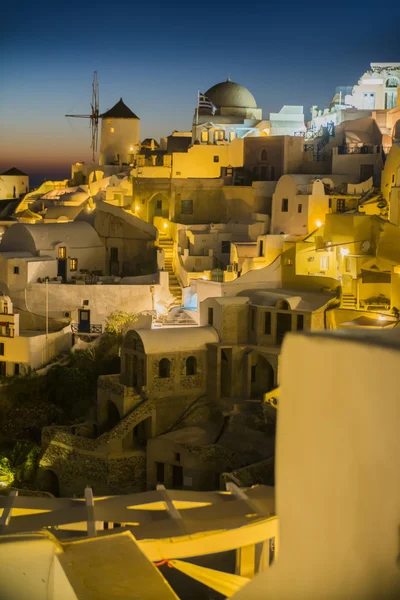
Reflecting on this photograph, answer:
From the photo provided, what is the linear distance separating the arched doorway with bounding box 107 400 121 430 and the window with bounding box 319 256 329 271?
20.1 ft

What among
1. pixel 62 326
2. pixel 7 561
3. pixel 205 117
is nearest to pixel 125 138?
pixel 205 117

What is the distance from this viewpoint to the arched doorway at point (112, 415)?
63.5 feet

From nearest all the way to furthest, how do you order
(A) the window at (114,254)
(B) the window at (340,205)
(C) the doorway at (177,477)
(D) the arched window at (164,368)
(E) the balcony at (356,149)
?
(C) the doorway at (177,477), (D) the arched window at (164,368), (B) the window at (340,205), (A) the window at (114,254), (E) the balcony at (356,149)

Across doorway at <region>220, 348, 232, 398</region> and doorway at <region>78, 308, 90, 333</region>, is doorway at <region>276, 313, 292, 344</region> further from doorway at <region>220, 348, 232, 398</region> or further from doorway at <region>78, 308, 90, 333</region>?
doorway at <region>78, 308, 90, 333</region>

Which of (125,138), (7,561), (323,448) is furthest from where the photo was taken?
(125,138)

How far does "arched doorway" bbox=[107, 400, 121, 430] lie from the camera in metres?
19.4

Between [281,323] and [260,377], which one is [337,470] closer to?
[281,323]

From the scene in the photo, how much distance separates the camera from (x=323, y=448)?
98.9 inches

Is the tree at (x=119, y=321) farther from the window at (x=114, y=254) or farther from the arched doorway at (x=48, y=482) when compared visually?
the arched doorway at (x=48, y=482)

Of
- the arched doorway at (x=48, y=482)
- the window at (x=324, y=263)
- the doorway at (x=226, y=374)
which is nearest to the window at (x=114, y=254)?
the window at (x=324, y=263)

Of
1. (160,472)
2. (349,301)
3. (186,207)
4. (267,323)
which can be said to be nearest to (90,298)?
(186,207)

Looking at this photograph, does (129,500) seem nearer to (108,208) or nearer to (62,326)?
(62,326)

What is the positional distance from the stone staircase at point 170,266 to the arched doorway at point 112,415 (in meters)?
4.84

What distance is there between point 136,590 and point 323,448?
1.35m
